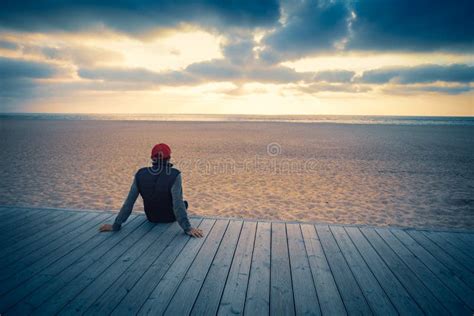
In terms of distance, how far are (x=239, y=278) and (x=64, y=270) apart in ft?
6.90

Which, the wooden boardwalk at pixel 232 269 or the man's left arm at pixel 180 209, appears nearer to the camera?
the wooden boardwalk at pixel 232 269

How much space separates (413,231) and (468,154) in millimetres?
16533

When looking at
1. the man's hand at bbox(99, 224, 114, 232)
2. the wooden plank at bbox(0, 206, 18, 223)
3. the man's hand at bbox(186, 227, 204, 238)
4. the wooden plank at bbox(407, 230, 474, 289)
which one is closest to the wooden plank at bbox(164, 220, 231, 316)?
the man's hand at bbox(186, 227, 204, 238)

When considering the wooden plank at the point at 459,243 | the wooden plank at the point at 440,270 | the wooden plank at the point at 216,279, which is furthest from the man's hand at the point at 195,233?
the wooden plank at the point at 459,243

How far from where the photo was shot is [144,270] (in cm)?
304

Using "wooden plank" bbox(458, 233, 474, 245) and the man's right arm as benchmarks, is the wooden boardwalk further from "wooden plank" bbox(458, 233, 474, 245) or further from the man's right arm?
the man's right arm

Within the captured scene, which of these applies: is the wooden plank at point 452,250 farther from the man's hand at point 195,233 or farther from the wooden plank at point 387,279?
the man's hand at point 195,233

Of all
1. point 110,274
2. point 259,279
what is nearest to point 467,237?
point 259,279

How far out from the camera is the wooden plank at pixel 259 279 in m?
2.47

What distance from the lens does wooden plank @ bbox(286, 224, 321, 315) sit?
248 centimetres

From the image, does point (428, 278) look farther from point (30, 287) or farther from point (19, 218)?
point (19, 218)

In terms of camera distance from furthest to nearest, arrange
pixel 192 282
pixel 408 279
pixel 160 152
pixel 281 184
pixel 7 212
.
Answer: pixel 281 184
pixel 7 212
pixel 160 152
pixel 408 279
pixel 192 282

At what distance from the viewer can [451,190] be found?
862 centimetres

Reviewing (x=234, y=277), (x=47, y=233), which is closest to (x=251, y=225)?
(x=234, y=277)
